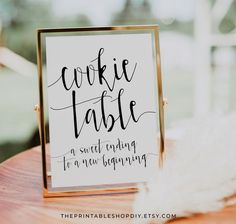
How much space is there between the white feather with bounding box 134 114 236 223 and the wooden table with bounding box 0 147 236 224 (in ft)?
0.08

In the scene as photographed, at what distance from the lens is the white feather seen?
73cm

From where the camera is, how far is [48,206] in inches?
32.7

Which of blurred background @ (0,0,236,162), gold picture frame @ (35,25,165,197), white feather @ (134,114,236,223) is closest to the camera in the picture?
white feather @ (134,114,236,223)

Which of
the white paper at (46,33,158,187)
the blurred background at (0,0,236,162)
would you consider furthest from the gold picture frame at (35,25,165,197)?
the blurred background at (0,0,236,162)

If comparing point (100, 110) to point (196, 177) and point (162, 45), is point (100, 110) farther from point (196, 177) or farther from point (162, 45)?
point (162, 45)

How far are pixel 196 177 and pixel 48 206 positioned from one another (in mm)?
293

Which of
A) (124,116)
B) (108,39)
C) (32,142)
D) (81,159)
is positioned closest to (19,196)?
(81,159)

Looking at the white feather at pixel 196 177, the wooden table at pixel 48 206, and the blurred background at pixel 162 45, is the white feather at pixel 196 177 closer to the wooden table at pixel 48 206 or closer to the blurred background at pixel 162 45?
the wooden table at pixel 48 206

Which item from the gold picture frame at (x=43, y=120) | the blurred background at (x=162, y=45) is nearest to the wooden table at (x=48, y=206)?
the gold picture frame at (x=43, y=120)

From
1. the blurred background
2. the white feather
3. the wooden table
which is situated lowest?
the wooden table

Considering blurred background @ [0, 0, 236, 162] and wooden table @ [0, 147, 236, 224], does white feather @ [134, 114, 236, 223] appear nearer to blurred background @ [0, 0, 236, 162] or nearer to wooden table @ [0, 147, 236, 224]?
wooden table @ [0, 147, 236, 224]

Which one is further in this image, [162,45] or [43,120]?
[162,45]

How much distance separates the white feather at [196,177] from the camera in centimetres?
73

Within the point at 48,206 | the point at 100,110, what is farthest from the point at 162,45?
the point at 48,206
